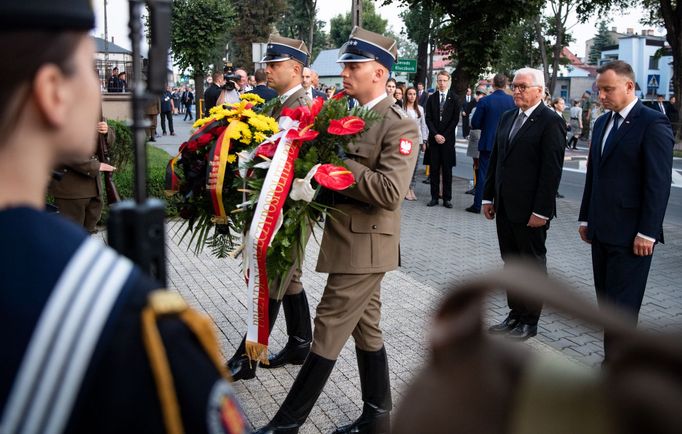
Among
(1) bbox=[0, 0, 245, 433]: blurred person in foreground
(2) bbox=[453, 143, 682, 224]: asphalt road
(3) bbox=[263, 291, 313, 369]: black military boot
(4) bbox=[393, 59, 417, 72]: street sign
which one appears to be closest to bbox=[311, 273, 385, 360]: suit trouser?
(3) bbox=[263, 291, 313, 369]: black military boot

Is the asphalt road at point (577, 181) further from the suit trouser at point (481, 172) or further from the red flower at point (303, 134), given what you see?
the red flower at point (303, 134)

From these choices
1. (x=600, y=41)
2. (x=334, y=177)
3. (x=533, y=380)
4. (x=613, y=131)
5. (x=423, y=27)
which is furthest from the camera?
(x=600, y=41)

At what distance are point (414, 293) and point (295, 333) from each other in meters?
2.05

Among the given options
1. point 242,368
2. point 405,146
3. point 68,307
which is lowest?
point 242,368

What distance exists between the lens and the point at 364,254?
3.86 metres

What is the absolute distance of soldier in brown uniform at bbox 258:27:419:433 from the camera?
12.4 ft

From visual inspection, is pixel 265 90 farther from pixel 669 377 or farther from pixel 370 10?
pixel 370 10

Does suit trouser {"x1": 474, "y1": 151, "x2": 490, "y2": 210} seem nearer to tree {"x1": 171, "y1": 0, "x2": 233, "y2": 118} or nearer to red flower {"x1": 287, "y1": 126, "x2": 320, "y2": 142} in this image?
red flower {"x1": 287, "y1": 126, "x2": 320, "y2": 142}

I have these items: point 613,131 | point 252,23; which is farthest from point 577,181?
point 252,23

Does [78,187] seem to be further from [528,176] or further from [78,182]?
[528,176]

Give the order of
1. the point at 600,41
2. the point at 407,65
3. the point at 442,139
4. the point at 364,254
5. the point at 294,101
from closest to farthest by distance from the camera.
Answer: the point at 364,254, the point at 294,101, the point at 442,139, the point at 407,65, the point at 600,41

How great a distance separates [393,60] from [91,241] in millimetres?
3392

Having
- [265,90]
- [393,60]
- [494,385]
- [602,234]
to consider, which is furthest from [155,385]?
A: [265,90]

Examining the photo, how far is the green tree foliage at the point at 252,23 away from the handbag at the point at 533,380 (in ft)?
213
